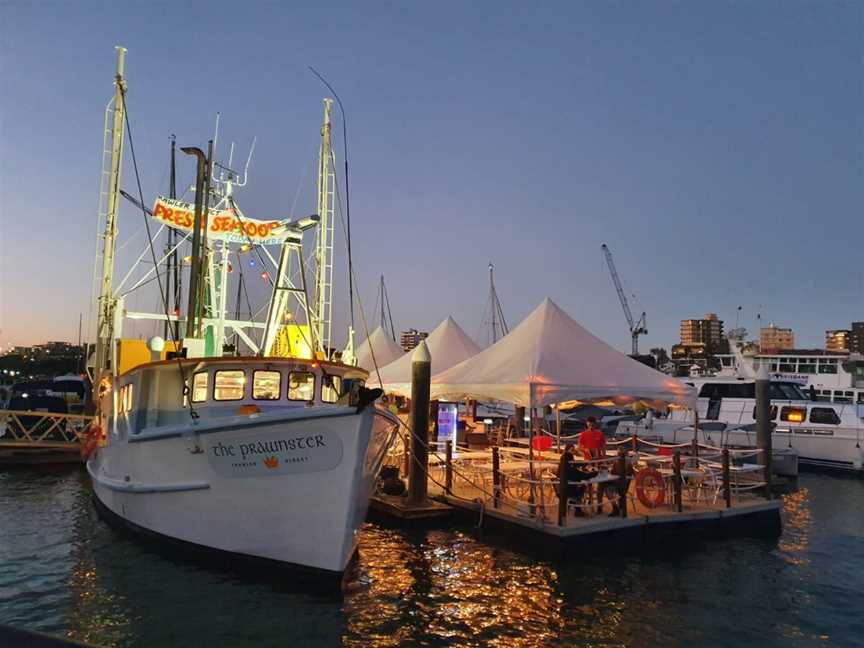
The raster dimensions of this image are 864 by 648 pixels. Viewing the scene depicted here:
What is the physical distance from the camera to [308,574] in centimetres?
954

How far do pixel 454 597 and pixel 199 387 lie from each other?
5231 millimetres

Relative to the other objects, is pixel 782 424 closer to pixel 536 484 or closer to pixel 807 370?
pixel 807 370

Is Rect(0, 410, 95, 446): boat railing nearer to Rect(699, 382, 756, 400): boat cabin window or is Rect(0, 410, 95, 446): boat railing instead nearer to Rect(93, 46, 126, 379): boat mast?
Rect(93, 46, 126, 379): boat mast

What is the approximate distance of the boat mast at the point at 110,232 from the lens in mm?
18750

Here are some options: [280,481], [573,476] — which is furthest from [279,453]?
[573,476]

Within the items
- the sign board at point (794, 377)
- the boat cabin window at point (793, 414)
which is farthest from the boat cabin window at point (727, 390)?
the sign board at point (794, 377)

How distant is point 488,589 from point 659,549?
13.0 ft

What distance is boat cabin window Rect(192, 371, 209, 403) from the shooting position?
430 inches

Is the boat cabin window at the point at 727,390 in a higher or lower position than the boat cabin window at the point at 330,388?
lower

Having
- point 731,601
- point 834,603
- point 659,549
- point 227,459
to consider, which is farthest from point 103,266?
point 834,603

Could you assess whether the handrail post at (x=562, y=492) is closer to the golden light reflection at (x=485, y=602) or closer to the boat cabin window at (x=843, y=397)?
the golden light reflection at (x=485, y=602)

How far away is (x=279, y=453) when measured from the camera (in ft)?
30.8

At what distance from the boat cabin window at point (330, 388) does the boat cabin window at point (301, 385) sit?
0.21 metres

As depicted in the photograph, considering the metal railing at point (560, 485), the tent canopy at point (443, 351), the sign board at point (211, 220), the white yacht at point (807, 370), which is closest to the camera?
the metal railing at point (560, 485)
